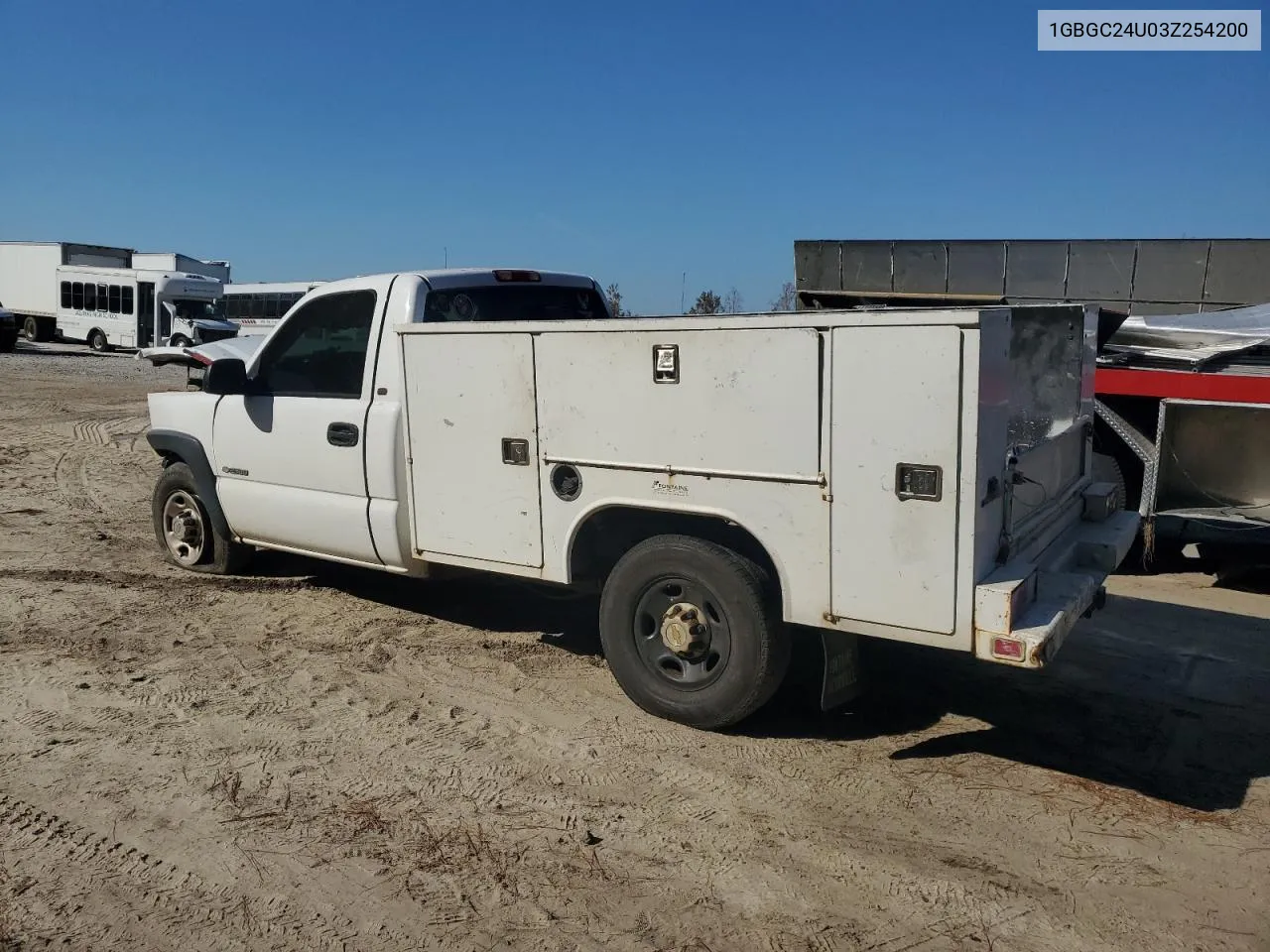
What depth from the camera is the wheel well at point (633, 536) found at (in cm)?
472

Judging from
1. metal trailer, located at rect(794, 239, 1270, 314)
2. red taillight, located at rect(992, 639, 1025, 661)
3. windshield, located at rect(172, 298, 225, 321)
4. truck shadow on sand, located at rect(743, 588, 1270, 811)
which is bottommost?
truck shadow on sand, located at rect(743, 588, 1270, 811)

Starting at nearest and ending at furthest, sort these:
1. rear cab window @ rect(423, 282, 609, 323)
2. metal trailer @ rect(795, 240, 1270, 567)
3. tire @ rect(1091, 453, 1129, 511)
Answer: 1. rear cab window @ rect(423, 282, 609, 323)
2. metal trailer @ rect(795, 240, 1270, 567)
3. tire @ rect(1091, 453, 1129, 511)

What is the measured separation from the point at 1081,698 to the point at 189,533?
19.2 feet

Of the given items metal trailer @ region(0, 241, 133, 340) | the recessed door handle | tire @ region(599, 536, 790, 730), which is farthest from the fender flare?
metal trailer @ region(0, 241, 133, 340)

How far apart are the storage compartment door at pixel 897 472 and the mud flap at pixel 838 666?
348 millimetres

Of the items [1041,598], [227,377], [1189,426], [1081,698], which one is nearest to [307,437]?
[227,377]

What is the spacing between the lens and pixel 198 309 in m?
33.9

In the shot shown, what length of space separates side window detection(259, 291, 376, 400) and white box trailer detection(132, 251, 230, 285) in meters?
31.6

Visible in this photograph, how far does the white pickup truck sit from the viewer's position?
157 inches

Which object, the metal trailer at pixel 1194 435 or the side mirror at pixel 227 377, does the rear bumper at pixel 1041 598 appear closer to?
the metal trailer at pixel 1194 435

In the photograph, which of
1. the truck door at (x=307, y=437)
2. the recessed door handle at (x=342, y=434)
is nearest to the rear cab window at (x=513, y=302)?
the truck door at (x=307, y=437)

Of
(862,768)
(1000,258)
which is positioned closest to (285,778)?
(862,768)

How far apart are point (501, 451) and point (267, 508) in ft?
7.04

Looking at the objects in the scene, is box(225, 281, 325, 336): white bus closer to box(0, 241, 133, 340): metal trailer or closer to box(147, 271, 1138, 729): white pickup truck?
box(0, 241, 133, 340): metal trailer
